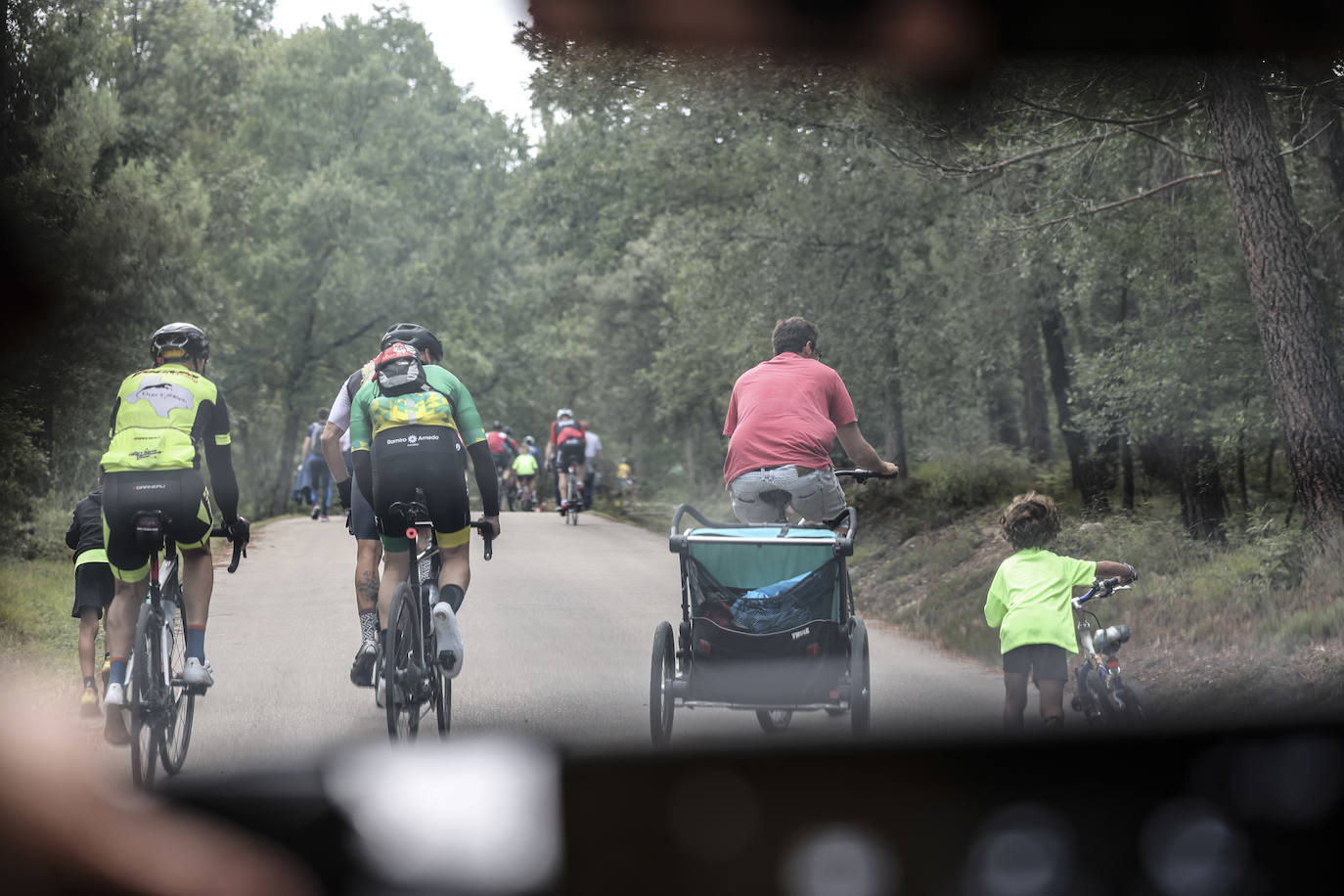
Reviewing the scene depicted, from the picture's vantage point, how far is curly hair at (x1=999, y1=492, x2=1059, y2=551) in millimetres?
6281

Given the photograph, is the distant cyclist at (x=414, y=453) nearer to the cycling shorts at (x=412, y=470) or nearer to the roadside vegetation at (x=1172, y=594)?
the cycling shorts at (x=412, y=470)

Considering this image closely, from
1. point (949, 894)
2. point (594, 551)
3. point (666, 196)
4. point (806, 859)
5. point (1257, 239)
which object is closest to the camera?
point (949, 894)

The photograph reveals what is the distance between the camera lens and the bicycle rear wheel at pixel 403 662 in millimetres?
6070

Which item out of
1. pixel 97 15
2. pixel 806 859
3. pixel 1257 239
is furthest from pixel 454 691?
pixel 97 15

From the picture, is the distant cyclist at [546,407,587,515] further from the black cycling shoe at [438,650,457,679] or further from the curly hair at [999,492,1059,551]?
the curly hair at [999,492,1059,551]

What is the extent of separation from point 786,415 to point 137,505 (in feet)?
10.1

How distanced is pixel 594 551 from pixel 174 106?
12726 millimetres

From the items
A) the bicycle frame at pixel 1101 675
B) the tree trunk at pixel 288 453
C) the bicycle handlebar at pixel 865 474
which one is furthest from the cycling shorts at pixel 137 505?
the tree trunk at pixel 288 453

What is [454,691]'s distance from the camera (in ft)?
28.6

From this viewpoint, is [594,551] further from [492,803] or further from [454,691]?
[492,803]

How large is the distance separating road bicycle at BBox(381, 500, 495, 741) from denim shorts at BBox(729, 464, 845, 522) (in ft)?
4.24

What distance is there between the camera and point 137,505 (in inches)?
239

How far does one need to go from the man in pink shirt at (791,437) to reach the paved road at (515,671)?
3.94ft

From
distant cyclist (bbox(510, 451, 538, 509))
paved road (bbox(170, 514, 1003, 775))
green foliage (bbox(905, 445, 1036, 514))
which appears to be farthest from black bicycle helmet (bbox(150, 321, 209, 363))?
distant cyclist (bbox(510, 451, 538, 509))
